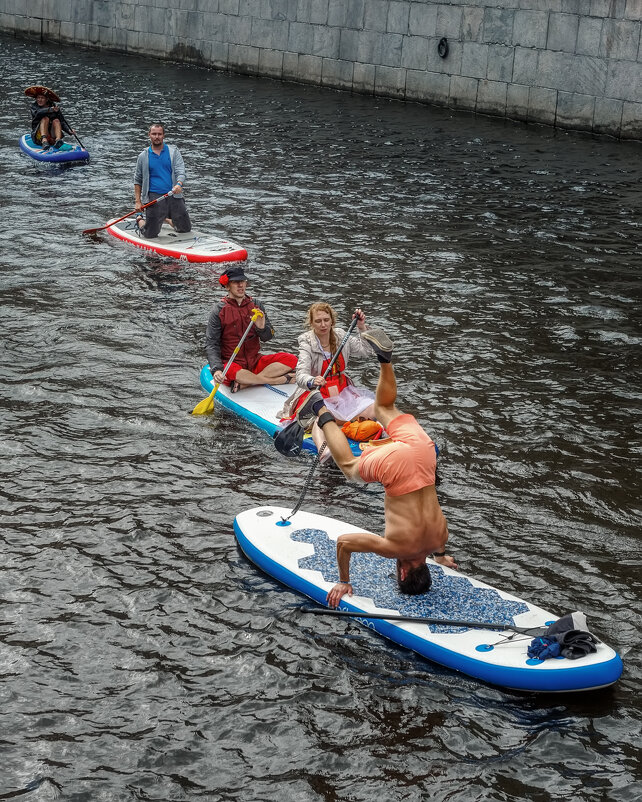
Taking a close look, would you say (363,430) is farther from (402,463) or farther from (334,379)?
(402,463)

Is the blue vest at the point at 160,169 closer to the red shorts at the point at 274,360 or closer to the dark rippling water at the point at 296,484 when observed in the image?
the dark rippling water at the point at 296,484

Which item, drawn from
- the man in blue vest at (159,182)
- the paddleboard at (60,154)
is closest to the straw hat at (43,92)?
the paddleboard at (60,154)

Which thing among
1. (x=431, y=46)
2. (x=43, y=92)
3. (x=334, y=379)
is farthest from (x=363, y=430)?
(x=431, y=46)

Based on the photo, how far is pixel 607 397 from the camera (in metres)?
12.1

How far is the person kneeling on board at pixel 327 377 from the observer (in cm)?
1087

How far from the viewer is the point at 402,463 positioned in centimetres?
755

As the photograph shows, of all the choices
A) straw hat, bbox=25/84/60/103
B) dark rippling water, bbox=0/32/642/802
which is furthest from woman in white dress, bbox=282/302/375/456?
straw hat, bbox=25/84/60/103

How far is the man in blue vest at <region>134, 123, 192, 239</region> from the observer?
17188 mm

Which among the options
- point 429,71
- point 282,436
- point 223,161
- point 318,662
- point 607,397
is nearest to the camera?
point 318,662

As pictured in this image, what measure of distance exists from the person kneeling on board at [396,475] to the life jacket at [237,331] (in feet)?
14.3

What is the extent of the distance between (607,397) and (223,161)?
1370cm

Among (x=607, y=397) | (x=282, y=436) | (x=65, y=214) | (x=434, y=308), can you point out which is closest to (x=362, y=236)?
(x=434, y=308)

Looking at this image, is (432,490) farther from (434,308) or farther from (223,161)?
(223,161)

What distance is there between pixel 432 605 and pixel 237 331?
5.17 metres
